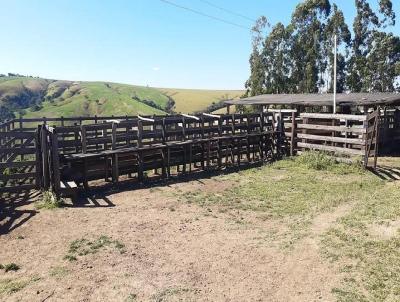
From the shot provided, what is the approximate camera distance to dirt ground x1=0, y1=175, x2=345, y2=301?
6.12m

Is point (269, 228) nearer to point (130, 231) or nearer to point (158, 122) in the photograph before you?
point (130, 231)

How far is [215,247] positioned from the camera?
26.0 ft

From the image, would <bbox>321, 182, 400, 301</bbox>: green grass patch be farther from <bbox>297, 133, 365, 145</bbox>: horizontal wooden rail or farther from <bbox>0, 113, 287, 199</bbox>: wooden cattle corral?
<bbox>0, 113, 287, 199</bbox>: wooden cattle corral

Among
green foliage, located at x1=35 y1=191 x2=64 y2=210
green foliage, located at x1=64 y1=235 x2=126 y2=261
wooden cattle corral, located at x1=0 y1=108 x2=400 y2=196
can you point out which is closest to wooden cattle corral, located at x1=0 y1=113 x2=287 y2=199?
wooden cattle corral, located at x1=0 y1=108 x2=400 y2=196

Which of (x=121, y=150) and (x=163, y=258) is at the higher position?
(x=121, y=150)

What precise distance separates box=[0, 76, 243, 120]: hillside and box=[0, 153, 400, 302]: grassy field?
95618 mm

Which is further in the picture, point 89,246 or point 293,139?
point 293,139

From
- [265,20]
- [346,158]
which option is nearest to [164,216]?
[346,158]

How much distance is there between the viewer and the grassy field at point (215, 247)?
20.2 feet

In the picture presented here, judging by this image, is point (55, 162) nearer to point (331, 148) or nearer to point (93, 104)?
point (331, 148)

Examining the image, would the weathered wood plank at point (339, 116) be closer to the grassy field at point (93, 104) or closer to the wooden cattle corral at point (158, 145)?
the wooden cattle corral at point (158, 145)

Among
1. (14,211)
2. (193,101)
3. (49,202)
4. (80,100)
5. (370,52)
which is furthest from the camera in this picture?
(193,101)

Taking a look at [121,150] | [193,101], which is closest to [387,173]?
[121,150]

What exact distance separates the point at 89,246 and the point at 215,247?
250 centimetres
